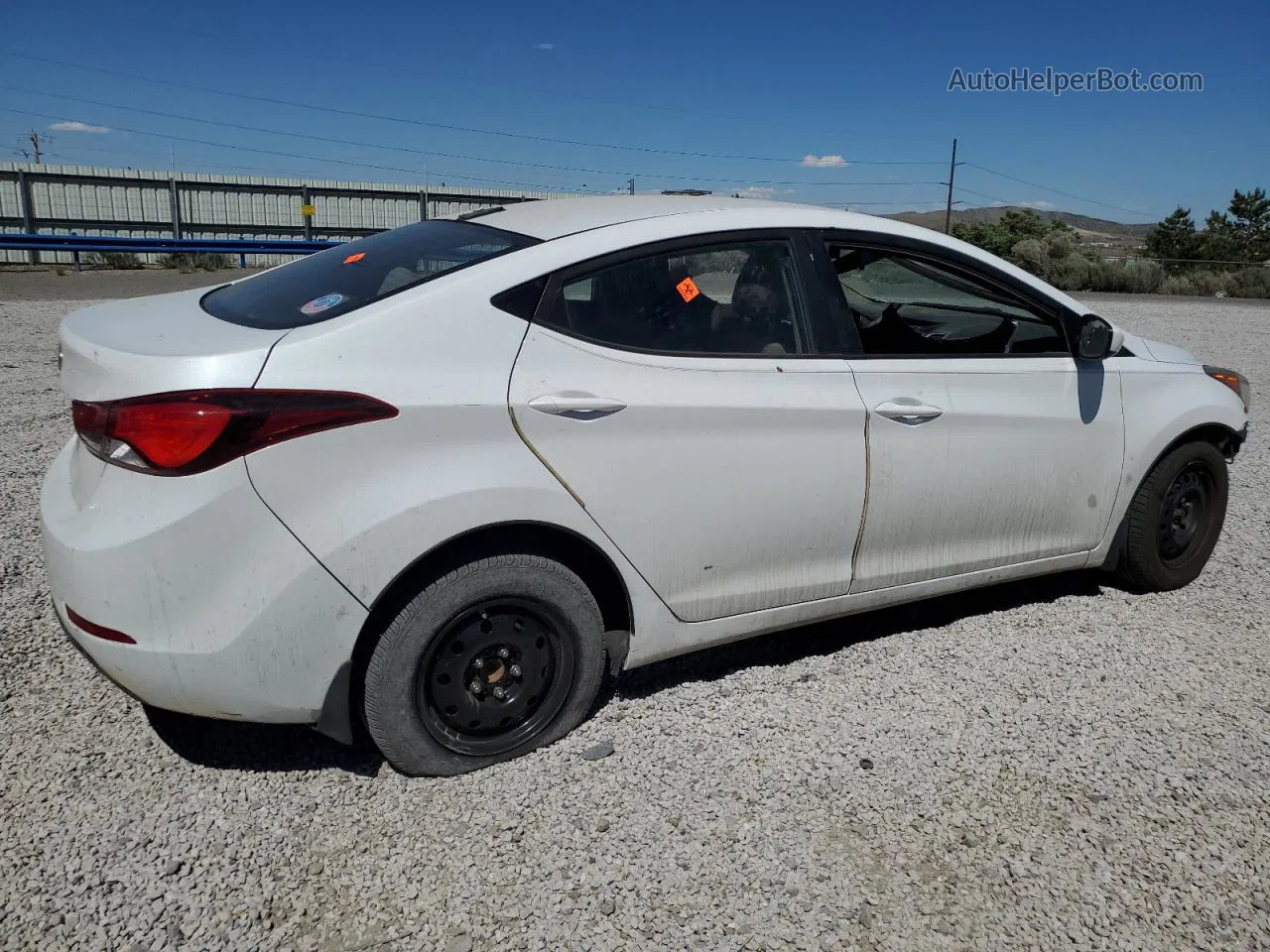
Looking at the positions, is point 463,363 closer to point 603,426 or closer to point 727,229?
point 603,426

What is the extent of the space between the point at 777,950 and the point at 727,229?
223cm

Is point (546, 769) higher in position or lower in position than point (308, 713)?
lower

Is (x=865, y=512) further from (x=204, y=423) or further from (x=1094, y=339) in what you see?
(x=204, y=423)

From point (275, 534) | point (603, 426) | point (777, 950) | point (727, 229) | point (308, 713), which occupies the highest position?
point (727, 229)

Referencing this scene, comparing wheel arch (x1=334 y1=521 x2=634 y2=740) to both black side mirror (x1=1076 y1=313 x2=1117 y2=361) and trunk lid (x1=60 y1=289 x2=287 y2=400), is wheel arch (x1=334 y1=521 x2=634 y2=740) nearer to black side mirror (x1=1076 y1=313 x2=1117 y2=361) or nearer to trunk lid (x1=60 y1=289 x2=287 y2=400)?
trunk lid (x1=60 y1=289 x2=287 y2=400)

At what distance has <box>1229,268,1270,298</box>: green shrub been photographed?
3005 centimetres

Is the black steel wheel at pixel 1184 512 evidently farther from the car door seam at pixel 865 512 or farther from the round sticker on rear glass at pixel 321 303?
the round sticker on rear glass at pixel 321 303

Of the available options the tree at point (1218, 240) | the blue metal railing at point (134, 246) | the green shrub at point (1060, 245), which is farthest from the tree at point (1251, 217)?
the blue metal railing at point (134, 246)

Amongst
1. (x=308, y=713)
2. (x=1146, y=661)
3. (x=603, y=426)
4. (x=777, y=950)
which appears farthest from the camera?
(x=1146, y=661)

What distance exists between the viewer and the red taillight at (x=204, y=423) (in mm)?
2502

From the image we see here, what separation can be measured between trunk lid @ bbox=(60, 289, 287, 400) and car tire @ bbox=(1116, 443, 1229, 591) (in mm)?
3609

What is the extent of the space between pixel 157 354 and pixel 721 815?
2.01m

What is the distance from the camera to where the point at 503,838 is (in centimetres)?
276

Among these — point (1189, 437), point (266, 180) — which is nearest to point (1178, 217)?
point (266, 180)
